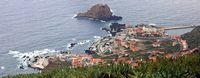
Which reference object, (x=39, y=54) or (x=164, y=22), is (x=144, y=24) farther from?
(x=39, y=54)

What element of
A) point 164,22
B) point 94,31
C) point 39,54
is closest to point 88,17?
point 94,31

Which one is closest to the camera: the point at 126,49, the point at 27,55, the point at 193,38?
the point at 126,49

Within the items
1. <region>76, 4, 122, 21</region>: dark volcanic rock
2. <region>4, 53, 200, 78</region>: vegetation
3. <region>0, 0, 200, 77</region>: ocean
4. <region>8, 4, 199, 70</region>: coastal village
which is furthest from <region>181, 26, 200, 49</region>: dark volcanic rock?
<region>4, 53, 200, 78</region>: vegetation

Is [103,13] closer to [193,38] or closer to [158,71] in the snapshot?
[193,38]

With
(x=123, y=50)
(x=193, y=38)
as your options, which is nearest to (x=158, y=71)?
(x=123, y=50)

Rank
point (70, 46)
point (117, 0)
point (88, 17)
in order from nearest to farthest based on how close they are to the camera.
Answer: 1. point (70, 46)
2. point (88, 17)
3. point (117, 0)

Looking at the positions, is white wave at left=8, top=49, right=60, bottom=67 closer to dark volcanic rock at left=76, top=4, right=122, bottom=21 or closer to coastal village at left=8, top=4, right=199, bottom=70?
coastal village at left=8, top=4, right=199, bottom=70
